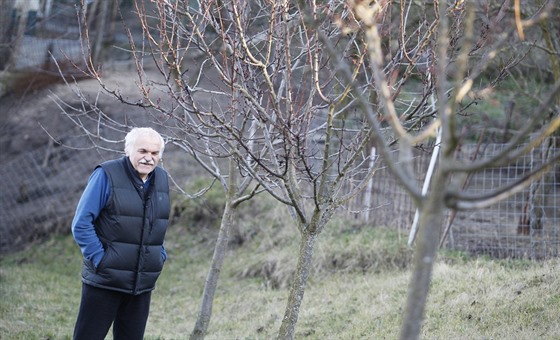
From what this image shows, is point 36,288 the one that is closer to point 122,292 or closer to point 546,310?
point 122,292

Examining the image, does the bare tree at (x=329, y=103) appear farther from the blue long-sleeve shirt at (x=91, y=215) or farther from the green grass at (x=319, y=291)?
the green grass at (x=319, y=291)

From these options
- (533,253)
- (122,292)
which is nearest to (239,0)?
(122,292)

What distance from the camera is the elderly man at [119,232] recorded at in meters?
4.46

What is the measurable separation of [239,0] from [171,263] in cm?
708

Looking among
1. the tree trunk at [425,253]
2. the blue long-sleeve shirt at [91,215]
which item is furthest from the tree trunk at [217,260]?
the tree trunk at [425,253]

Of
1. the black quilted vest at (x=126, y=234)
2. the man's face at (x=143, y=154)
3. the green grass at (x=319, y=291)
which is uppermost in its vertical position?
the man's face at (x=143, y=154)

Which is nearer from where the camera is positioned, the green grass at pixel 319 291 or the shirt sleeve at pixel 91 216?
the shirt sleeve at pixel 91 216

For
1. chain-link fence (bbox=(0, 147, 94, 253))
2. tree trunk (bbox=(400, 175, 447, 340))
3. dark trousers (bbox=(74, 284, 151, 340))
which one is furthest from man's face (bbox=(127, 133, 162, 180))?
chain-link fence (bbox=(0, 147, 94, 253))

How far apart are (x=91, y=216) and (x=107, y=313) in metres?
0.64

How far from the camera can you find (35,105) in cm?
1355

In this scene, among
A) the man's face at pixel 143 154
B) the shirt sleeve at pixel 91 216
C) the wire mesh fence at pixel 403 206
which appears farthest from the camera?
the wire mesh fence at pixel 403 206

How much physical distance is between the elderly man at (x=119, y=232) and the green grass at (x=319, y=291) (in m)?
2.41

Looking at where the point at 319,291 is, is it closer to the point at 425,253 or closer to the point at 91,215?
the point at 91,215

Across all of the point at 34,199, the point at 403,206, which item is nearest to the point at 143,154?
the point at 403,206
